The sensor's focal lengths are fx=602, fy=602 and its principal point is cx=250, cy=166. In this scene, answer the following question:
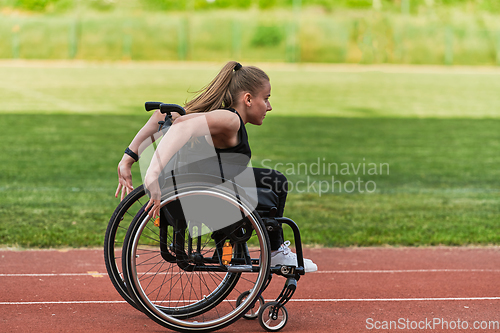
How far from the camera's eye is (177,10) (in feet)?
162

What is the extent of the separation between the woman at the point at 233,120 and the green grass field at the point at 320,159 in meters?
2.22

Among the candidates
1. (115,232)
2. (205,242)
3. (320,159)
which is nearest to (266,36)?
(320,159)

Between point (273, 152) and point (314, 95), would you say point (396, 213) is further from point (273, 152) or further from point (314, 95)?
point (314, 95)

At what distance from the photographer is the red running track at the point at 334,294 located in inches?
141

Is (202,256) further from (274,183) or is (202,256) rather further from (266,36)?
(266,36)

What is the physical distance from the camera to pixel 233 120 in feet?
10.6

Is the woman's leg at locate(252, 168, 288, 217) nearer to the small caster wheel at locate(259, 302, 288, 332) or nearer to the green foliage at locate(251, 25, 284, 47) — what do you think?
the small caster wheel at locate(259, 302, 288, 332)

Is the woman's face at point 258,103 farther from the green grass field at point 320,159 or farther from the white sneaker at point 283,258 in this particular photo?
the green grass field at point 320,159

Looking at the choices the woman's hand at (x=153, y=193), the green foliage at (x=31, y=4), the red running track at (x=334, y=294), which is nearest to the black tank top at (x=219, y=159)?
the woman's hand at (x=153, y=193)

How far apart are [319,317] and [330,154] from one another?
297 inches

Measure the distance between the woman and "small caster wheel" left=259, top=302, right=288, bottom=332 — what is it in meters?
0.26

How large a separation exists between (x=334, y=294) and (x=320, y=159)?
6.46m

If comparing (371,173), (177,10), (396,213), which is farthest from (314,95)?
(177,10)

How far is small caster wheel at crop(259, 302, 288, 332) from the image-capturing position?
11.3 ft
